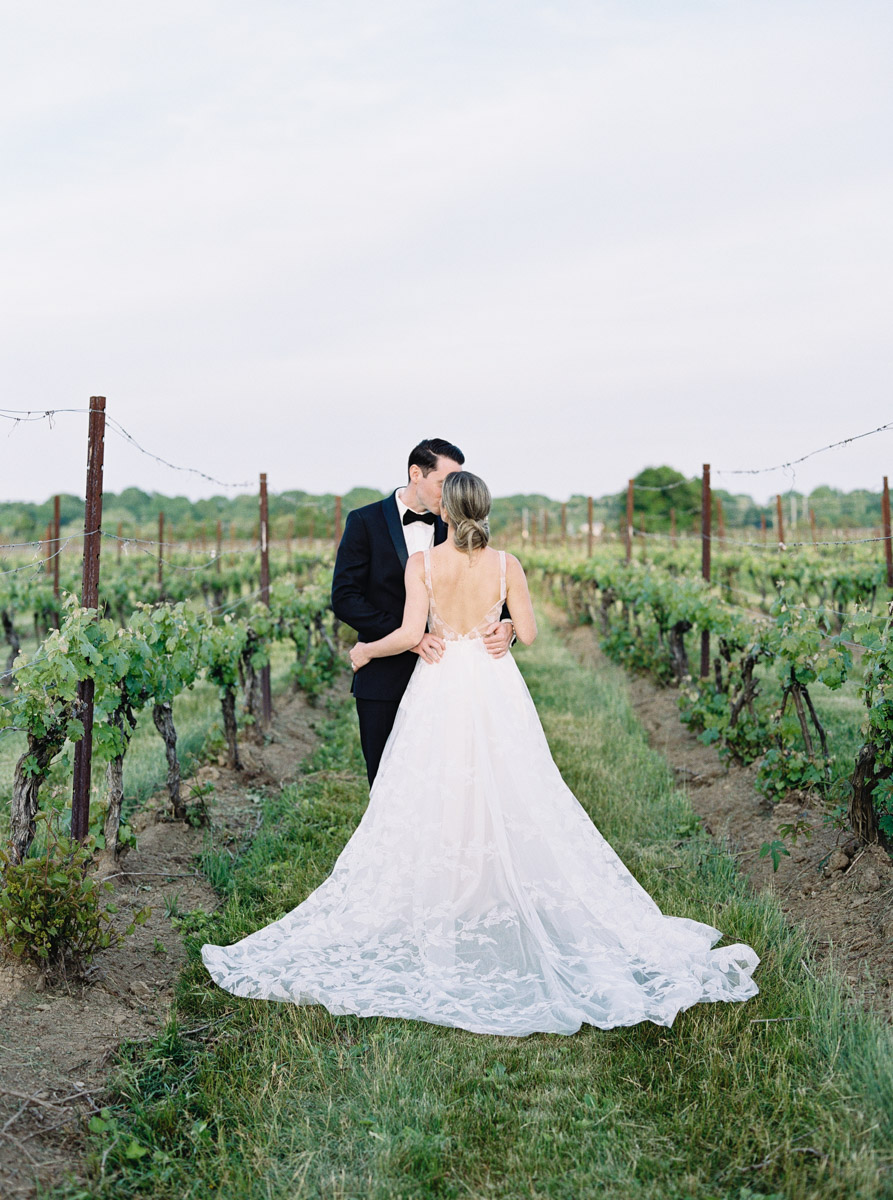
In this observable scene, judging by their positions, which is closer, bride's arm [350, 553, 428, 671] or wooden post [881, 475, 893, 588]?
bride's arm [350, 553, 428, 671]

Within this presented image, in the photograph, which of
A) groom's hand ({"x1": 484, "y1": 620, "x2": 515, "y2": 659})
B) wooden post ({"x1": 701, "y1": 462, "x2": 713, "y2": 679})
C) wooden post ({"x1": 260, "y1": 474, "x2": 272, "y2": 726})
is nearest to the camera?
groom's hand ({"x1": 484, "y1": 620, "x2": 515, "y2": 659})

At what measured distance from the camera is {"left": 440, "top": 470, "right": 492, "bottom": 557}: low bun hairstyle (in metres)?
3.48

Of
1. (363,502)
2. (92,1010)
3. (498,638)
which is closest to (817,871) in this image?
(498,638)

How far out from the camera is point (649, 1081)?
2.76 meters

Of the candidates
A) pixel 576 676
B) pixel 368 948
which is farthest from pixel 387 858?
pixel 576 676

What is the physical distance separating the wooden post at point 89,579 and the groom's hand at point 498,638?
1682 mm

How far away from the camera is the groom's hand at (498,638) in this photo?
12.4 feet

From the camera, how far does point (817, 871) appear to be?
167 inches

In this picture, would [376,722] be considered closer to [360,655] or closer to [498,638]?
[360,655]

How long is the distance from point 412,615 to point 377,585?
408 millimetres

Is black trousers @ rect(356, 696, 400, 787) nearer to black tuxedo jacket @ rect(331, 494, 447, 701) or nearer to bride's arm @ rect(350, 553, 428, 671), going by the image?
black tuxedo jacket @ rect(331, 494, 447, 701)

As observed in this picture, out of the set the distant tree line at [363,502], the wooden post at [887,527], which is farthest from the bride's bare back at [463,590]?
the distant tree line at [363,502]

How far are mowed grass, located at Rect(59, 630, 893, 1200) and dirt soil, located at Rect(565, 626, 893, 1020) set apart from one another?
0.57ft

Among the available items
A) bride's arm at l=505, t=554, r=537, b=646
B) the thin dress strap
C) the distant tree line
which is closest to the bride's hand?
the thin dress strap
